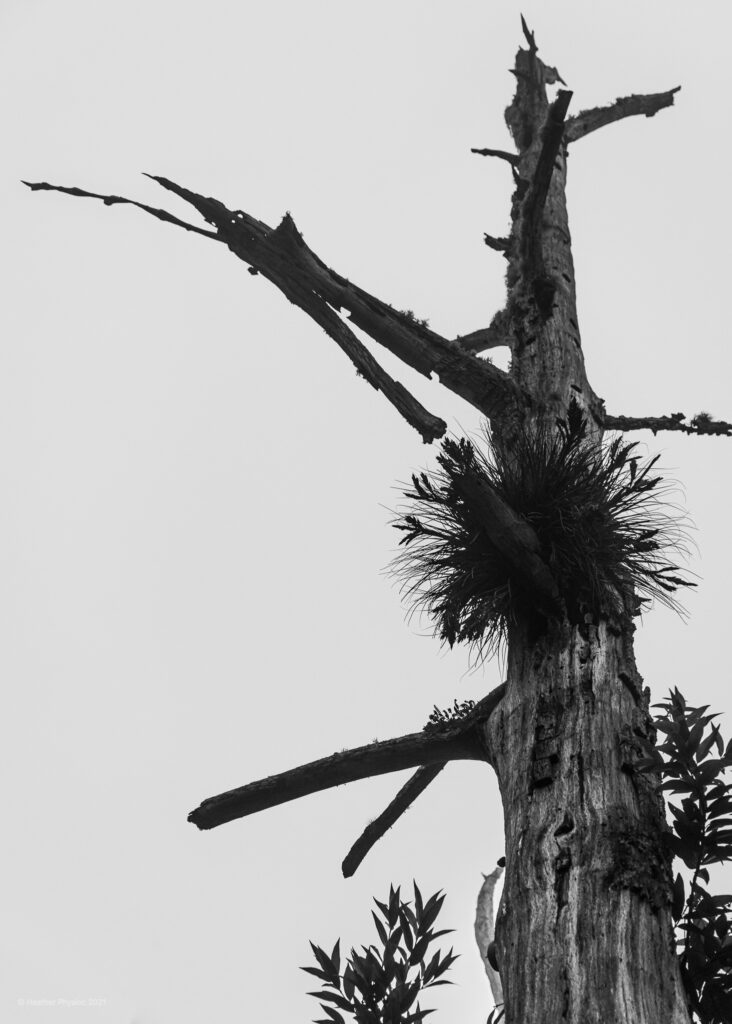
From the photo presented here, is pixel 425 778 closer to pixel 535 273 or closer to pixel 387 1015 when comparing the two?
pixel 387 1015

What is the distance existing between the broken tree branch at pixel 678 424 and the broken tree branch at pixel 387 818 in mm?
1738

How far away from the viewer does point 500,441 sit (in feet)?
12.3

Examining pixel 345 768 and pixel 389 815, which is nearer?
pixel 345 768

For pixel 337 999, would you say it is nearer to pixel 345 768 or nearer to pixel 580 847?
pixel 345 768

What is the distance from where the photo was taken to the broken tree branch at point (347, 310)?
3449 mm

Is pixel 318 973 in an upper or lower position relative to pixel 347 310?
lower

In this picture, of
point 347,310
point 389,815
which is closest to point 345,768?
point 389,815

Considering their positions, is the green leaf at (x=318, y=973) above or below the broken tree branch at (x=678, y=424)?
below

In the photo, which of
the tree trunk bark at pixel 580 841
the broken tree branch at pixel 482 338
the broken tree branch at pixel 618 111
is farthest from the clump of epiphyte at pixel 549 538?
the broken tree branch at pixel 618 111

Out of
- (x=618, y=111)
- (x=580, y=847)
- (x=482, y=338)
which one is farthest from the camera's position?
(x=618, y=111)

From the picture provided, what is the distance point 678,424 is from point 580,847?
2.50 m

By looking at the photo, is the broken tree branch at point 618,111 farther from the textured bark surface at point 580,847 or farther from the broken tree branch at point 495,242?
the textured bark surface at point 580,847

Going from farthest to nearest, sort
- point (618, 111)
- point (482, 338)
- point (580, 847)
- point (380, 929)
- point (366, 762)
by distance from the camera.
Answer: point (618, 111) → point (482, 338) → point (380, 929) → point (366, 762) → point (580, 847)

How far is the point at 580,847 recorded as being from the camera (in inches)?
95.0
